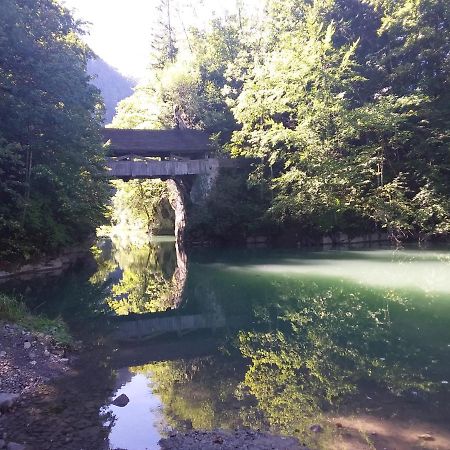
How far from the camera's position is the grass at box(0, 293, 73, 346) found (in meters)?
7.47

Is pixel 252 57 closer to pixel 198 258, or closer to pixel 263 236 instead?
pixel 263 236

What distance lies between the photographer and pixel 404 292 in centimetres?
1111

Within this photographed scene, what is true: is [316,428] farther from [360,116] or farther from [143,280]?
[360,116]

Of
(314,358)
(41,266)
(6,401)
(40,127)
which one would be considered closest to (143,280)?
(41,266)

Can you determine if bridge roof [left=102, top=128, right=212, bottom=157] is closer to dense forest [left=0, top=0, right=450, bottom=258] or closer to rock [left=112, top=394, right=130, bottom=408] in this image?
dense forest [left=0, top=0, right=450, bottom=258]

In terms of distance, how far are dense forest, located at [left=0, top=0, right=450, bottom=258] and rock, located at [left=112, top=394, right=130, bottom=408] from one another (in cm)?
1050

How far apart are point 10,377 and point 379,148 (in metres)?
20.6

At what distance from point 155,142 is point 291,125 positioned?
7.77m

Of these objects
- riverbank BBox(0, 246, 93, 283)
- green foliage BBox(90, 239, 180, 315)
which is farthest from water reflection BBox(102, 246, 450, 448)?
riverbank BBox(0, 246, 93, 283)

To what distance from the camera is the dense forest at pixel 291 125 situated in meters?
15.2

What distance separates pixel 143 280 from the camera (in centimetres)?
1644

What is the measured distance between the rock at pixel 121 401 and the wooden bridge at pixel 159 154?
69.5 feet

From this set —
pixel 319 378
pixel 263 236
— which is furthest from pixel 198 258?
pixel 319 378

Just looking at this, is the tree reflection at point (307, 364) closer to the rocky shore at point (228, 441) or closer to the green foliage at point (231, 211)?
the rocky shore at point (228, 441)
